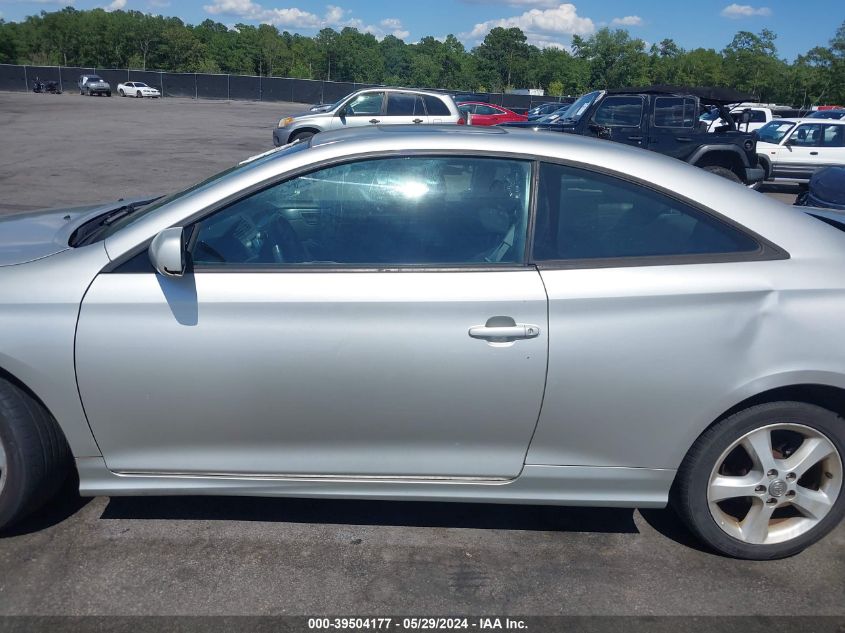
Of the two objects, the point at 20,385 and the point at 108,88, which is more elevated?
the point at 108,88

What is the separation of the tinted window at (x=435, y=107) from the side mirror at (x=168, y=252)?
49.9 feet

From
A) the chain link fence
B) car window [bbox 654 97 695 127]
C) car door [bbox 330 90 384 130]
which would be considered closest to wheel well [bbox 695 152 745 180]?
car window [bbox 654 97 695 127]

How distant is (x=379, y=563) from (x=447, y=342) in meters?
0.96

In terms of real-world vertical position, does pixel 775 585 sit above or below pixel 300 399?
below

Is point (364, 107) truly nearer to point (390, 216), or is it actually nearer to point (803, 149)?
point (803, 149)

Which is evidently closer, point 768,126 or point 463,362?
point 463,362

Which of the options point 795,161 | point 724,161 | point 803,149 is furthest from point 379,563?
point 803,149

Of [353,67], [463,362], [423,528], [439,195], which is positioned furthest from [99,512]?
[353,67]

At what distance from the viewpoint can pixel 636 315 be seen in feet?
9.20

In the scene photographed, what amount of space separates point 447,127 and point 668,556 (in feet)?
6.84

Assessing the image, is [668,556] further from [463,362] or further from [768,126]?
[768,126]

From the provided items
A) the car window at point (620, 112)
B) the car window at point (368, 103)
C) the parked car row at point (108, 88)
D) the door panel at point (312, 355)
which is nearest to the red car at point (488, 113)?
the car window at point (368, 103)

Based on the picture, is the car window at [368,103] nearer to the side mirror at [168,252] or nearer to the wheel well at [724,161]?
the wheel well at [724,161]

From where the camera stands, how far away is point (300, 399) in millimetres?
2820
